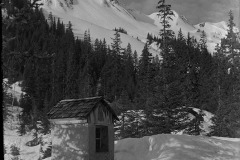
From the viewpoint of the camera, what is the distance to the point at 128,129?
113 ft

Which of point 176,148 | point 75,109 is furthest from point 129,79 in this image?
point 75,109

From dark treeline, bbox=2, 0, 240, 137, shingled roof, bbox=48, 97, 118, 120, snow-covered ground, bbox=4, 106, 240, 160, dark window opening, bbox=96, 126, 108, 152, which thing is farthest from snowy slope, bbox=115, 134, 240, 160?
dark treeline, bbox=2, 0, 240, 137

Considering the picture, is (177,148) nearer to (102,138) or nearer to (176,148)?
(176,148)

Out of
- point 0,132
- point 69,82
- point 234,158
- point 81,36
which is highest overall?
point 81,36

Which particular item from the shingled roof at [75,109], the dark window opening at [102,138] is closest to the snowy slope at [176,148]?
the dark window opening at [102,138]

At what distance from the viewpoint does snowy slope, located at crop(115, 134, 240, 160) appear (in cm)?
1527

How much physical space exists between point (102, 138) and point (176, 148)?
11.1 feet

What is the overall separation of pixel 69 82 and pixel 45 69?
6.53 metres

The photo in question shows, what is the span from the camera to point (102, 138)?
625 inches

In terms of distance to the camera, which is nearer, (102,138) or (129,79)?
(102,138)

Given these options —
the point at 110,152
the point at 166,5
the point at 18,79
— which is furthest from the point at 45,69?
the point at 110,152

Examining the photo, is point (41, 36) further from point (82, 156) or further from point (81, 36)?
point (82, 156)

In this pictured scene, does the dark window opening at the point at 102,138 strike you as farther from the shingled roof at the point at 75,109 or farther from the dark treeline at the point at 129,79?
the dark treeline at the point at 129,79

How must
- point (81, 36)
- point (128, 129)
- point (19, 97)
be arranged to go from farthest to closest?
1. point (81, 36)
2. point (19, 97)
3. point (128, 129)
